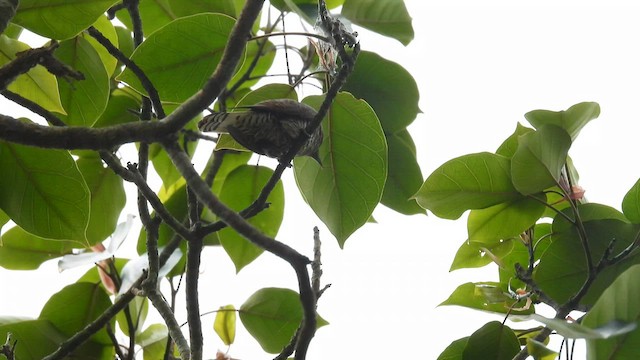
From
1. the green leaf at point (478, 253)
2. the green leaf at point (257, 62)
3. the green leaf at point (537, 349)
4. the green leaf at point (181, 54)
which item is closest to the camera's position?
the green leaf at point (537, 349)

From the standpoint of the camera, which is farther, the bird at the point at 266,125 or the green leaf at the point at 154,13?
the green leaf at the point at 154,13

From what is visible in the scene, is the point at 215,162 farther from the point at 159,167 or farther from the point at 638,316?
the point at 638,316

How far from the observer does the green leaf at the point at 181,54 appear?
713 mm

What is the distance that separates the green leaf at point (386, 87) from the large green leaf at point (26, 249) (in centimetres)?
50

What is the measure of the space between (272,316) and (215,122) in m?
0.39

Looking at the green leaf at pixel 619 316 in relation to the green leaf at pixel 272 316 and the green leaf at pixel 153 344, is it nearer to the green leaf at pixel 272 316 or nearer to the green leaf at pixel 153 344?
the green leaf at pixel 272 316

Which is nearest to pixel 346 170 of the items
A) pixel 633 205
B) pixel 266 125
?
pixel 266 125

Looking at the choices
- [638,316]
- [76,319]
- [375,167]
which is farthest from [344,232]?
[76,319]

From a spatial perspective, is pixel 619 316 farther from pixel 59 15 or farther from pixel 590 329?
pixel 59 15

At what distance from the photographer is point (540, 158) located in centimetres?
76

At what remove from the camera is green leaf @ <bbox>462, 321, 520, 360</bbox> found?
79 centimetres

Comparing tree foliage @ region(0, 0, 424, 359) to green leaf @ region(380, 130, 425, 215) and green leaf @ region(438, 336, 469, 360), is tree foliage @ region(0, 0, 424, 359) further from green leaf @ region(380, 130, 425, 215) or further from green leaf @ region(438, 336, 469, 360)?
green leaf @ region(438, 336, 469, 360)

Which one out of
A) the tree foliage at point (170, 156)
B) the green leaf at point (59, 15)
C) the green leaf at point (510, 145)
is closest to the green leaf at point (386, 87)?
the tree foliage at point (170, 156)

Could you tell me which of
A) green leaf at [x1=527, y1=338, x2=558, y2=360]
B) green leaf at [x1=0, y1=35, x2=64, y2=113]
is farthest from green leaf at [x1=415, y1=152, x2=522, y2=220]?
green leaf at [x1=0, y1=35, x2=64, y2=113]
